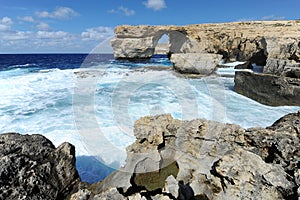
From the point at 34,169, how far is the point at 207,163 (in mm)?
2828

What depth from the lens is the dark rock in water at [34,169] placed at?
2664 mm

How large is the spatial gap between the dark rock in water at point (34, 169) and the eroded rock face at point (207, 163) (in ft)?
1.76

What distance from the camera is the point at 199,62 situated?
19531mm

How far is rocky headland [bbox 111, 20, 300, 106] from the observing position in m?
10.9

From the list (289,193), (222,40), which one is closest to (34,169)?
(289,193)

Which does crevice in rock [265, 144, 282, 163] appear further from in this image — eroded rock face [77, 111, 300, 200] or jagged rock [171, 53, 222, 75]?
jagged rock [171, 53, 222, 75]

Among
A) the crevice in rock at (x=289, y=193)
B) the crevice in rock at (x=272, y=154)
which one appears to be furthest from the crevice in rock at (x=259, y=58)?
the crevice in rock at (x=289, y=193)

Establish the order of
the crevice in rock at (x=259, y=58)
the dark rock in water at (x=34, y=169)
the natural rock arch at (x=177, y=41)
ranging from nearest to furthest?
1. the dark rock in water at (x=34, y=169)
2. the crevice in rock at (x=259, y=58)
3. the natural rock arch at (x=177, y=41)

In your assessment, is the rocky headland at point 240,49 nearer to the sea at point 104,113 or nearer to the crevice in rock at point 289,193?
the sea at point 104,113

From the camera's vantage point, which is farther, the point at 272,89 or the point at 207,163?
the point at 272,89

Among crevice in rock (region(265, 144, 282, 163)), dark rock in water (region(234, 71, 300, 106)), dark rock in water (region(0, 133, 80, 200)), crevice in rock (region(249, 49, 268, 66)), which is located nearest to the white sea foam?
dark rock in water (region(234, 71, 300, 106))

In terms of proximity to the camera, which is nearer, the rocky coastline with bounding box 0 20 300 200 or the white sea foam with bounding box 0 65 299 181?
the rocky coastline with bounding box 0 20 300 200

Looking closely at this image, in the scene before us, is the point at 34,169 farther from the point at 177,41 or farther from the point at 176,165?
the point at 177,41

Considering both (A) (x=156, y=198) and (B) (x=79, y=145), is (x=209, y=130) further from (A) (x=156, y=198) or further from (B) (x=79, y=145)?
(B) (x=79, y=145)
